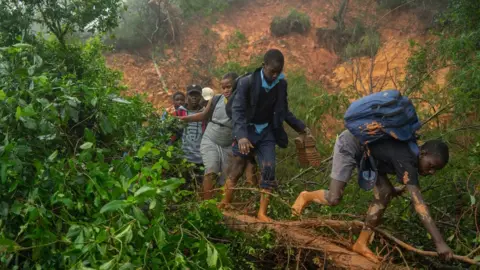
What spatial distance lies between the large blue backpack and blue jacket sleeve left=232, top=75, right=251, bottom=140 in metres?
1.01

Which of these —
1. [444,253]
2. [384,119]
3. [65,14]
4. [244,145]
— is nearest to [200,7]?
[65,14]

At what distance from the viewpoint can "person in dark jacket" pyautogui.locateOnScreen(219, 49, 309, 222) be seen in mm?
4008

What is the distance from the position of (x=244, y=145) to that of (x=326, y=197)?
80cm

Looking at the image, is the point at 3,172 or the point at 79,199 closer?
the point at 3,172

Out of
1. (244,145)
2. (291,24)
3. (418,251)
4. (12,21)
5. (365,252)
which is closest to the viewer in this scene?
(418,251)

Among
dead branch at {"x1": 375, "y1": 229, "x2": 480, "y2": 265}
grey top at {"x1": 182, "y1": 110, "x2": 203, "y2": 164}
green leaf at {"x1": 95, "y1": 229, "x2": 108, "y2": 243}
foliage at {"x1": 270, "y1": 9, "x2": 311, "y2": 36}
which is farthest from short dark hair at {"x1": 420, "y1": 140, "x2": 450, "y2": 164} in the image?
foliage at {"x1": 270, "y1": 9, "x2": 311, "y2": 36}

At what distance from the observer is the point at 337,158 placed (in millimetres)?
3697

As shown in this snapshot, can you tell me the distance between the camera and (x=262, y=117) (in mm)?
4211

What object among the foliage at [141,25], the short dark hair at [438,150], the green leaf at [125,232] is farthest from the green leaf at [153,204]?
the foliage at [141,25]

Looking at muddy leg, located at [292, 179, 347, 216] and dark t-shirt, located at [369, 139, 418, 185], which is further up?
dark t-shirt, located at [369, 139, 418, 185]

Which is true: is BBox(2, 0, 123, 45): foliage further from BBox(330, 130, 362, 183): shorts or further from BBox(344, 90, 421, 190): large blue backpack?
BBox(344, 90, 421, 190): large blue backpack

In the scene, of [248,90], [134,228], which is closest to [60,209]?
[134,228]

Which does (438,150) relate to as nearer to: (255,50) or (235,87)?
(235,87)

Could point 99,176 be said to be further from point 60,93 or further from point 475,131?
point 475,131
